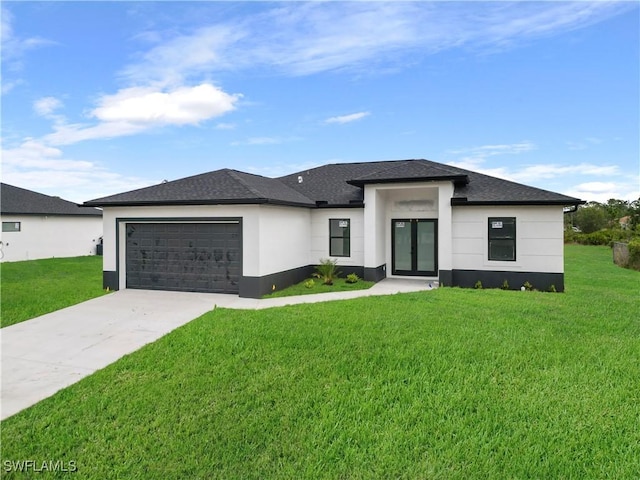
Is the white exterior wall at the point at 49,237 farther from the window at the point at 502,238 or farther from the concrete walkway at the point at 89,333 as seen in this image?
the window at the point at 502,238

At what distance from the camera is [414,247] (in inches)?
604

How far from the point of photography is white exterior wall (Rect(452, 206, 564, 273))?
12742 millimetres

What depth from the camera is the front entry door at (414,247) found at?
15148mm

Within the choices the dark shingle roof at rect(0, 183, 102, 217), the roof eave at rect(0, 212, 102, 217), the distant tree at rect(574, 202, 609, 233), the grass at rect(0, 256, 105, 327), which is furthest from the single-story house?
the distant tree at rect(574, 202, 609, 233)

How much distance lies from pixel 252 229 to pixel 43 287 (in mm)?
7724

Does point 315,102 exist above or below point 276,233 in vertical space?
above

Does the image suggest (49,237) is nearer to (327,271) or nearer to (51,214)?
(51,214)

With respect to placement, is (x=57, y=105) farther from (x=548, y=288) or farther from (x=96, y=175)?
(x=548, y=288)

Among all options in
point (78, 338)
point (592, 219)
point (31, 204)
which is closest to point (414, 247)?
point (78, 338)

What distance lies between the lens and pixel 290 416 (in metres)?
4.43

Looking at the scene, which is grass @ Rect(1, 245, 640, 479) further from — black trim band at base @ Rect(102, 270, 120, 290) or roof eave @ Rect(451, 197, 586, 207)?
black trim band at base @ Rect(102, 270, 120, 290)

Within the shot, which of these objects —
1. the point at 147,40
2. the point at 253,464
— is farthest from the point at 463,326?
the point at 147,40

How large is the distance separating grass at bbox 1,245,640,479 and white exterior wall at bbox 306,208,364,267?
7.08 metres

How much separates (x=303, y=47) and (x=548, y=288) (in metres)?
12.1
